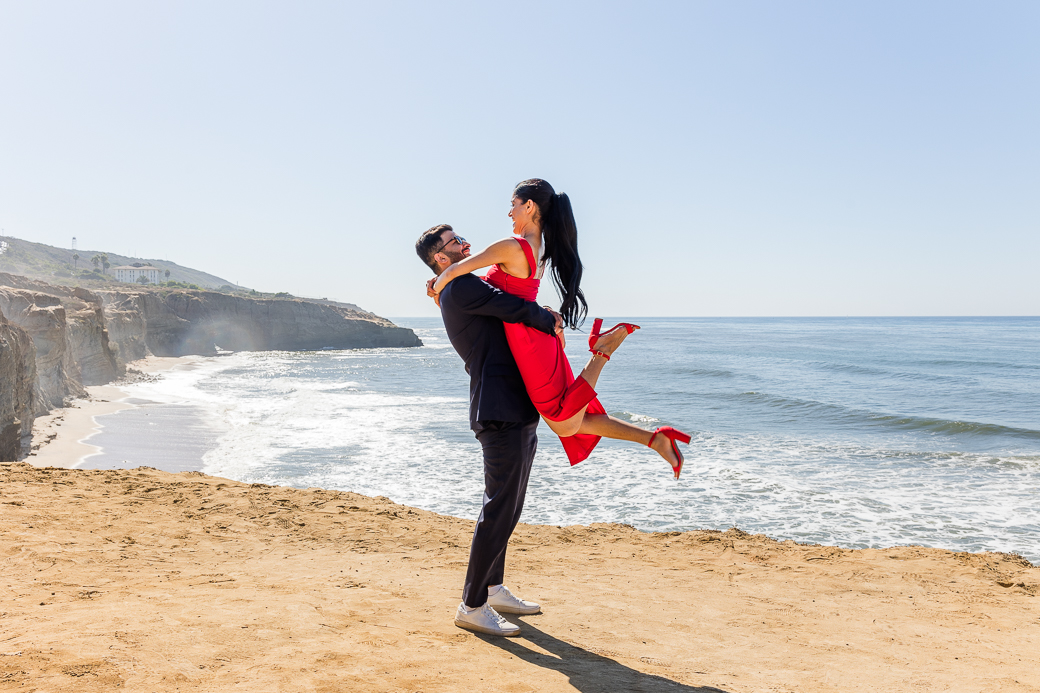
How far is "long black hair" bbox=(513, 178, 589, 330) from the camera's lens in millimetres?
3201

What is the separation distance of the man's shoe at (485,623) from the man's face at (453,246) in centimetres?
198

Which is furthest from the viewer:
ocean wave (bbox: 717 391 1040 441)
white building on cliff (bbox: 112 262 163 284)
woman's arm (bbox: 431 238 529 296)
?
white building on cliff (bbox: 112 262 163 284)

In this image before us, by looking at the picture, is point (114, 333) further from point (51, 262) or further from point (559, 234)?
point (51, 262)

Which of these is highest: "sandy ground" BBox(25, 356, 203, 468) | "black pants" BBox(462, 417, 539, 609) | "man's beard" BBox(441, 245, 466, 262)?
"man's beard" BBox(441, 245, 466, 262)

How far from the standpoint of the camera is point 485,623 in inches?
134

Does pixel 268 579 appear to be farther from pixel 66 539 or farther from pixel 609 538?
pixel 609 538

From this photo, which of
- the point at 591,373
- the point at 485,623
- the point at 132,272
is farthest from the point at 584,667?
the point at 132,272

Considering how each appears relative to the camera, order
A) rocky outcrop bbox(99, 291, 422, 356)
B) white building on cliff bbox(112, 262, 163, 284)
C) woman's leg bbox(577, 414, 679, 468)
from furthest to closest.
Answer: white building on cliff bbox(112, 262, 163, 284) → rocky outcrop bbox(99, 291, 422, 356) → woman's leg bbox(577, 414, 679, 468)

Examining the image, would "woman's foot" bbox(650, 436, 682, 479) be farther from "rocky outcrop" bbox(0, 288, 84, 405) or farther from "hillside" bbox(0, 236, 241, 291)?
"hillside" bbox(0, 236, 241, 291)

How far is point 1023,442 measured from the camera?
14.9 meters

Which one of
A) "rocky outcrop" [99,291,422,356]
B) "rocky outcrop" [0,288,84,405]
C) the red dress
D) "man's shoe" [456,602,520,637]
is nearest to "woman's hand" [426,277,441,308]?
the red dress

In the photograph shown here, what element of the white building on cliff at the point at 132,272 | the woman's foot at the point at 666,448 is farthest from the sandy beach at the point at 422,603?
the white building on cliff at the point at 132,272

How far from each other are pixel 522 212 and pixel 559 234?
233 mm

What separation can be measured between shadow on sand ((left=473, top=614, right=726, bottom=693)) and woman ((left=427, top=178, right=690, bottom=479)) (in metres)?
1.02
